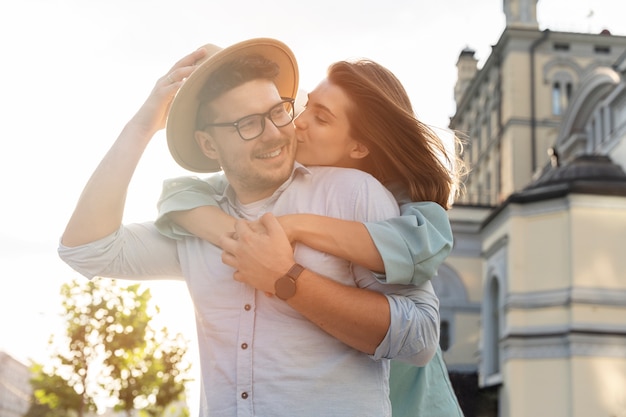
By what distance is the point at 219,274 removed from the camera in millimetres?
2861

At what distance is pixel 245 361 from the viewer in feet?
8.87

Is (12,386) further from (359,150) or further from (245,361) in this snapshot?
(245,361)

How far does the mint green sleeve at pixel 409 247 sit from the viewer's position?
2645 mm

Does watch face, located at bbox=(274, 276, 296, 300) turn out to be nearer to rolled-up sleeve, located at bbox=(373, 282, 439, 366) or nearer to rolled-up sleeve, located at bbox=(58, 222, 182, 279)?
rolled-up sleeve, located at bbox=(373, 282, 439, 366)

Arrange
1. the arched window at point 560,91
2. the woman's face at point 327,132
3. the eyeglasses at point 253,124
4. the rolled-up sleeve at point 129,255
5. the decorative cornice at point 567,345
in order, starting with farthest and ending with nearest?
the arched window at point 560,91 → the decorative cornice at point 567,345 → the woman's face at point 327,132 → the rolled-up sleeve at point 129,255 → the eyeglasses at point 253,124

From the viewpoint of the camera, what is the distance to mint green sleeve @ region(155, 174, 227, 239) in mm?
2982

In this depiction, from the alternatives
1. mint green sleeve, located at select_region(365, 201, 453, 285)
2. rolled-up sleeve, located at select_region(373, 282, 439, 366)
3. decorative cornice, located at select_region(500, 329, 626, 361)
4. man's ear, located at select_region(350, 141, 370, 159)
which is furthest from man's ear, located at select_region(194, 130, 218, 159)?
decorative cornice, located at select_region(500, 329, 626, 361)

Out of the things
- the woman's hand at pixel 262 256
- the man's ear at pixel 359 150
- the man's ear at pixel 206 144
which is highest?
the man's ear at pixel 359 150

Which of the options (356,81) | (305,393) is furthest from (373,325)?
(356,81)

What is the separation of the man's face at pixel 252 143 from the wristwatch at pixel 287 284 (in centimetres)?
36

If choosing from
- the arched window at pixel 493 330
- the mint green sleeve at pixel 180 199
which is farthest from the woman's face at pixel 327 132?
the arched window at pixel 493 330

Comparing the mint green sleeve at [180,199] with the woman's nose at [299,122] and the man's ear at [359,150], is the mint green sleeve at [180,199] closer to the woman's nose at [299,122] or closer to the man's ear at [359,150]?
the woman's nose at [299,122]

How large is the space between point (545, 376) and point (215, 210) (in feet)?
Result: 81.2

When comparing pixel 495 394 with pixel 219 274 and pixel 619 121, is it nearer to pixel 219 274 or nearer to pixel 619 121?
pixel 619 121
